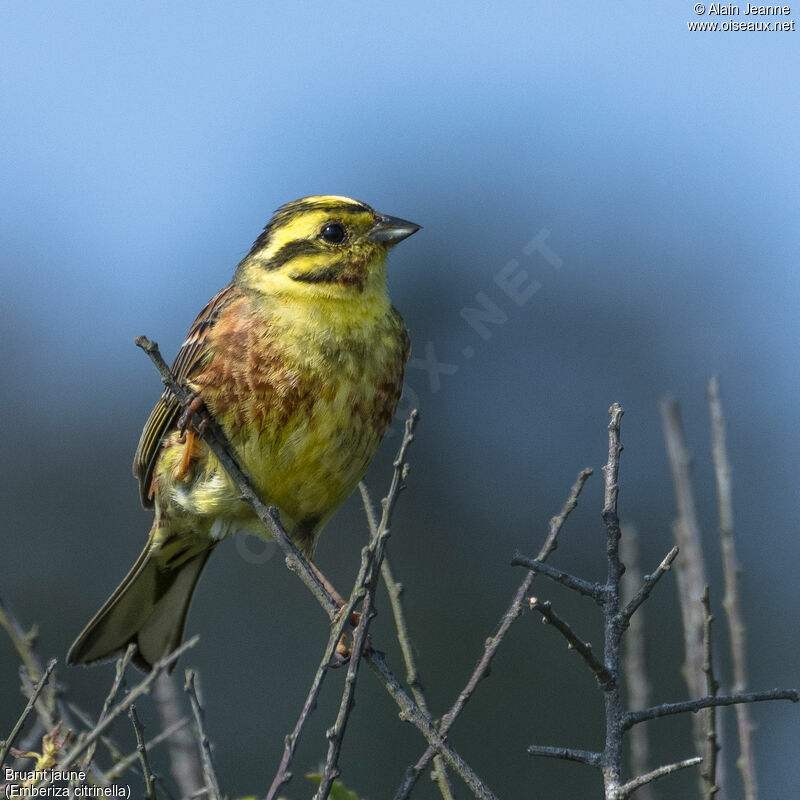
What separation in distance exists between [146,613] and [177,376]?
109cm

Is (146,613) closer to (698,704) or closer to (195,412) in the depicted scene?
(195,412)

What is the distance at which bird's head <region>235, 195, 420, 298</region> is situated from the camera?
169 inches

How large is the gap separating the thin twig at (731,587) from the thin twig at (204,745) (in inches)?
46.5

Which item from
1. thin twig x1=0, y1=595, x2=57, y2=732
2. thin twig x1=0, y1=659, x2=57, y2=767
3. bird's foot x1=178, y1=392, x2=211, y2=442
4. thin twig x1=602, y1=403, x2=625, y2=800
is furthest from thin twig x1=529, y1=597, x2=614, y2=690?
bird's foot x1=178, y1=392, x2=211, y2=442

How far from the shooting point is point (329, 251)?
4.34m

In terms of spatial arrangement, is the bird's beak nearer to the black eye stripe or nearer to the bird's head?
the bird's head

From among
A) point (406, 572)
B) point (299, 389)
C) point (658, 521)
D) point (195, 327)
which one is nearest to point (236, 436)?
point (299, 389)

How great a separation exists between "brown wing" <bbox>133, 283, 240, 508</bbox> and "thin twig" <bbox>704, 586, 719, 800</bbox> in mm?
2142

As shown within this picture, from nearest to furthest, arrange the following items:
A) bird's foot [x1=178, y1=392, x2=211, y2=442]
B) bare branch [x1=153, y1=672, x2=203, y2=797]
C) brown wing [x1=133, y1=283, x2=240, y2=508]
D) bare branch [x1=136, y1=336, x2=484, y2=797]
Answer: bare branch [x1=136, y1=336, x2=484, y2=797], bare branch [x1=153, y1=672, x2=203, y2=797], bird's foot [x1=178, y1=392, x2=211, y2=442], brown wing [x1=133, y1=283, x2=240, y2=508]

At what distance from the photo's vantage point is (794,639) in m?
13.2

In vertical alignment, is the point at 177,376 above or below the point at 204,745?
above

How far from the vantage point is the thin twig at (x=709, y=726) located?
252cm

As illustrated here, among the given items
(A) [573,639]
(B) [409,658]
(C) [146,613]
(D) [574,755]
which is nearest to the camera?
(A) [573,639]

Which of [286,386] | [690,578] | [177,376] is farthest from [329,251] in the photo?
[690,578]
